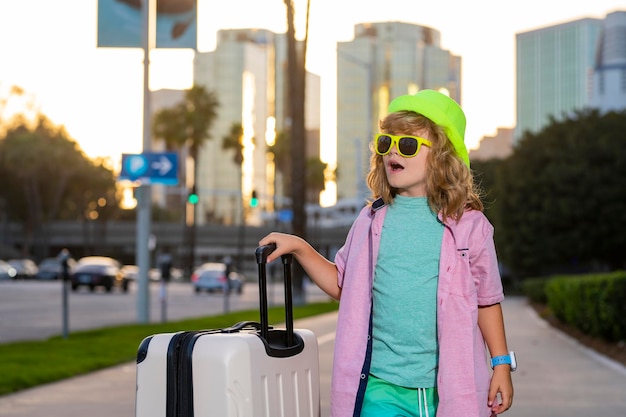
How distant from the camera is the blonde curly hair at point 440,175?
400 centimetres

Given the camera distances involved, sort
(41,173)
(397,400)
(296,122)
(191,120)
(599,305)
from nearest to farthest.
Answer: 1. (397,400)
2. (599,305)
3. (296,122)
4. (191,120)
5. (41,173)

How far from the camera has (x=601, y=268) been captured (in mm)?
63094

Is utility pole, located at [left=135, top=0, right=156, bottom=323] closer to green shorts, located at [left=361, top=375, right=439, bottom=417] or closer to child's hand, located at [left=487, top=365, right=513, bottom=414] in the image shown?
child's hand, located at [left=487, top=365, right=513, bottom=414]

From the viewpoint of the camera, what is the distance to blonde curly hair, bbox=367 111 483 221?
13.1 feet

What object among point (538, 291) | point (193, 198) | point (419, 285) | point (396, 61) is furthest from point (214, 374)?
point (396, 61)

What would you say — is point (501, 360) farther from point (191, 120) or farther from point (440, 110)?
point (191, 120)

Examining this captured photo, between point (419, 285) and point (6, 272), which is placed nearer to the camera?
point (419, 285)

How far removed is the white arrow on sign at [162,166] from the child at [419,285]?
60.6ft

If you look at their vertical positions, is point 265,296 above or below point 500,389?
above

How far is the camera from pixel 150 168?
2244cm

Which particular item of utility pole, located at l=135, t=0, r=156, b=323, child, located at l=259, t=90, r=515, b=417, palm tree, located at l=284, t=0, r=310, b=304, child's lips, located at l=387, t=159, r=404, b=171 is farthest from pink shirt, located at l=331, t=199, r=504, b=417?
palm tree, located at l=284, t=0, r=310, b=304

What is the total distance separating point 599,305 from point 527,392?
6.73m

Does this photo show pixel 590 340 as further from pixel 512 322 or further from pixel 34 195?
pixel 34 195

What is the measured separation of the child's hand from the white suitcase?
66cm
